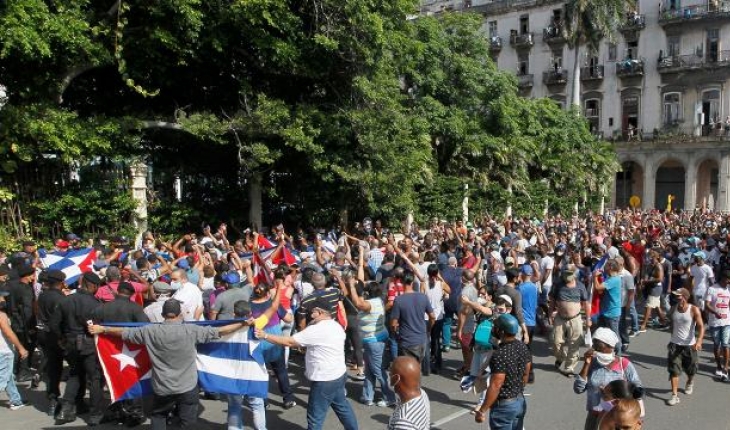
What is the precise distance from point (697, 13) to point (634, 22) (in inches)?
157

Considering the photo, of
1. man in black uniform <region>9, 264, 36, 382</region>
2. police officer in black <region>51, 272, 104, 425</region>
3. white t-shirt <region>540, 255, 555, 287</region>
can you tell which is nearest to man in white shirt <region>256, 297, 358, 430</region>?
police officer in black <region>51, 272, 104, 425</region>

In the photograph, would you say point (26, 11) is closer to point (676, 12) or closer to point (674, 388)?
point (674, 388)

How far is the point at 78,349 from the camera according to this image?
6902 millimetres

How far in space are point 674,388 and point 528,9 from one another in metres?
43.6

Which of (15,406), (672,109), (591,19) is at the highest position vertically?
(591,19)

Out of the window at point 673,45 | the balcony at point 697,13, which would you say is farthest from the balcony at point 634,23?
the window at point 673,45

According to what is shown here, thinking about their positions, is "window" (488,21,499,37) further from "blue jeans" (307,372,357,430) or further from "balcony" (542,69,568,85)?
"blue jeans" (307,372,357,430)

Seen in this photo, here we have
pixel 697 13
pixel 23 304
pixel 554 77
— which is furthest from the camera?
pixel 554 77

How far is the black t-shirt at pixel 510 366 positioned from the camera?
5184 millimetres

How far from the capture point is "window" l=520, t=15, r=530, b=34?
47.1 meters

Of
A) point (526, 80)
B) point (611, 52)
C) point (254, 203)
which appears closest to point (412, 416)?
point (254, 203)

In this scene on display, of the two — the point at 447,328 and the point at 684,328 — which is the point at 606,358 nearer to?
the point at 684,328

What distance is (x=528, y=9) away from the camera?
46812mm

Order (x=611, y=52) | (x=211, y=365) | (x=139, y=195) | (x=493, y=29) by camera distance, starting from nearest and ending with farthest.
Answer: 1. (x=211, y=365)
2. (x=139, y=195)
3. (x=611, y=52)
4. (x=493, y=29)
